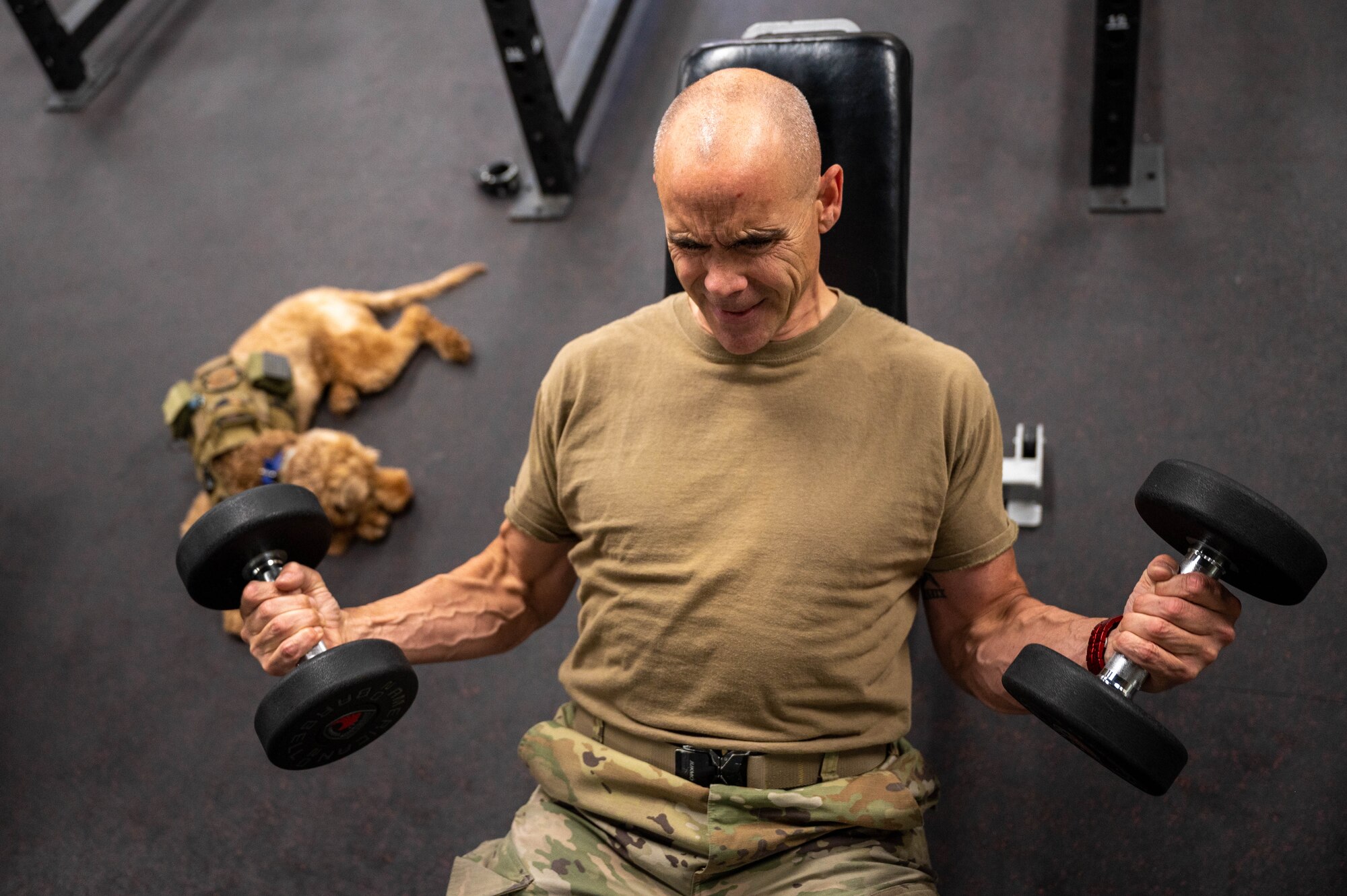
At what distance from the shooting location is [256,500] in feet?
5.08

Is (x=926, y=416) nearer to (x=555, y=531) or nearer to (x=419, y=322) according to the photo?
(x=555, y=531)

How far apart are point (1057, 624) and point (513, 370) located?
1913mm

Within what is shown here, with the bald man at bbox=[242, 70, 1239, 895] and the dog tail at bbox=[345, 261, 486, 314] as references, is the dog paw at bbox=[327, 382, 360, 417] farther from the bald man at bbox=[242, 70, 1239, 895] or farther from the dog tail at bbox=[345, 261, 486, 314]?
the bald man at bbox=[242, 70, 1239, 895]

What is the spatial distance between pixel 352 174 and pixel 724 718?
9.37ft

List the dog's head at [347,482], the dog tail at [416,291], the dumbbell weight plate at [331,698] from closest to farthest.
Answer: the dumbbell weight plate at [331,698] → the dog's head at [347,482] → the dog tail at [416,291]

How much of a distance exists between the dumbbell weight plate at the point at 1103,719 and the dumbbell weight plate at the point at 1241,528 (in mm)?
200

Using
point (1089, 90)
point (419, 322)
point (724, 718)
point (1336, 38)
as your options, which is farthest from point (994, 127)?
point (724, 718)

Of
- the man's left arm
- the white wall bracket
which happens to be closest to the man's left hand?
the man's left arm

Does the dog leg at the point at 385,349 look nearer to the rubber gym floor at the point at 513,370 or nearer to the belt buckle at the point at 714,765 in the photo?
the rubber gym floor at the point at 513,370

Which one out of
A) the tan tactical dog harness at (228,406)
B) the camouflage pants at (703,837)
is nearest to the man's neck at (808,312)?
the camouflage pants at (703,837)

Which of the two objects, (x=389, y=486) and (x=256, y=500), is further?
(x=389, y=486)

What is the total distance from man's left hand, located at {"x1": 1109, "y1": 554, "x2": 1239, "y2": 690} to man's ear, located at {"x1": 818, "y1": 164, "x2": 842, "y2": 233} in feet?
1.86

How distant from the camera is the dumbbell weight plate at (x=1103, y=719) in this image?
1278 millimetres

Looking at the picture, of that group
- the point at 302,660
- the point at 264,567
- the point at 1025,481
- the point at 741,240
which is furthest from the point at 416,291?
the point at 741,240
